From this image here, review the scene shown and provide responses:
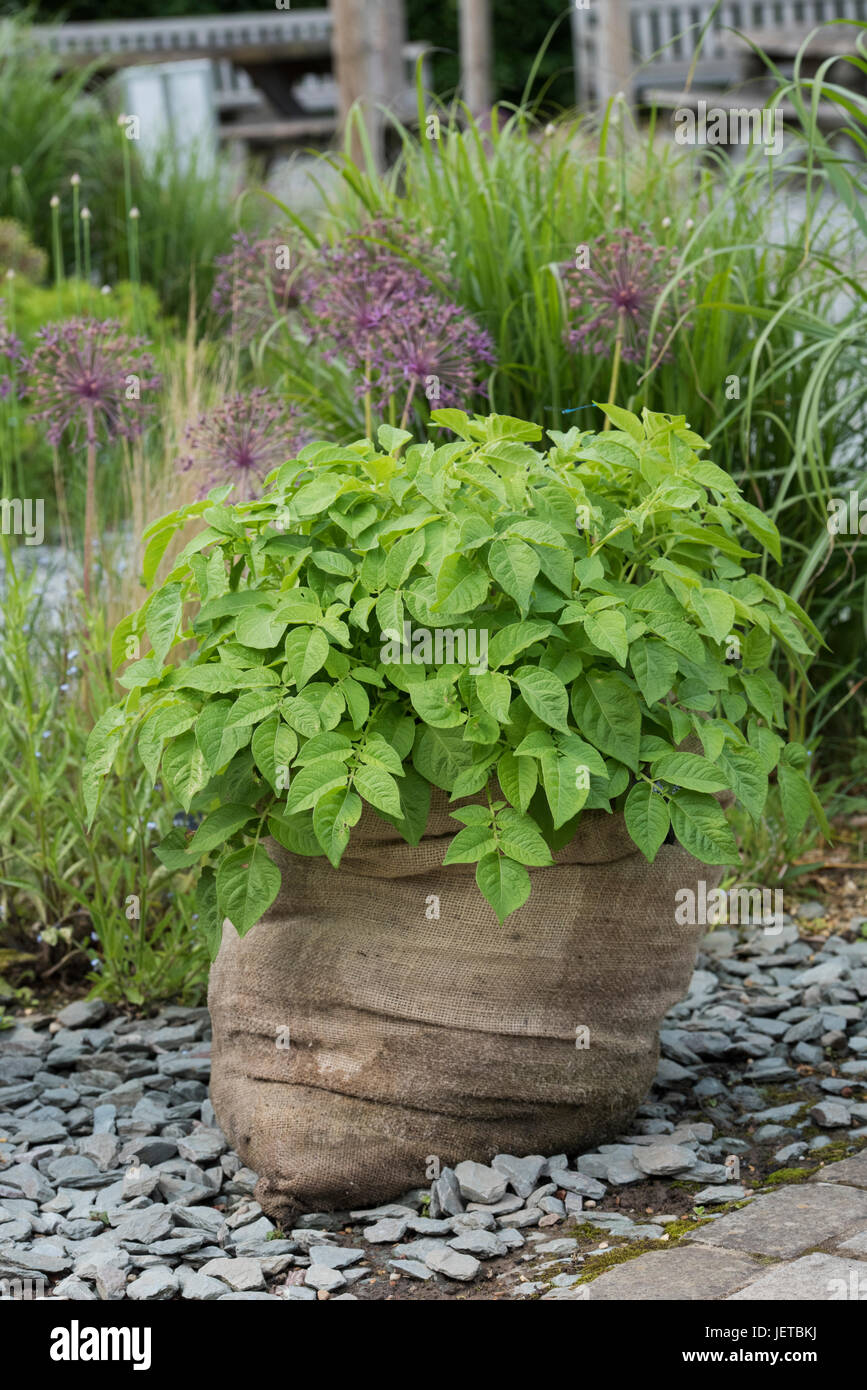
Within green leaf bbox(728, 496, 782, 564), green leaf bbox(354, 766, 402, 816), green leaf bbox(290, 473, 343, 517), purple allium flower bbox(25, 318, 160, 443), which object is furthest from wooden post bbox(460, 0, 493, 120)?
green leaf bbox(354, 766, 402, 816)

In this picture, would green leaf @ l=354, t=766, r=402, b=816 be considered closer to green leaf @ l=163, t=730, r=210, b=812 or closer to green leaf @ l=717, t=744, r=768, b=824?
green leaf @ l=163, t=730, r=210, b=812

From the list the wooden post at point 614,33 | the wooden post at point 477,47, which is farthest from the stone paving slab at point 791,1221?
the wooden post at point 477,47

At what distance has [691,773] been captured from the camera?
1.96m

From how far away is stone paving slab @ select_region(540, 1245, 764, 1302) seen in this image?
1.76 metres

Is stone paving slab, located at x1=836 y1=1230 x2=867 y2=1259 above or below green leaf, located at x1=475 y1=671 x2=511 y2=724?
below

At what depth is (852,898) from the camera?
3.43m

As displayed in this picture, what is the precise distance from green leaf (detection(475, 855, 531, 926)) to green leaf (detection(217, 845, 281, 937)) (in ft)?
0.99

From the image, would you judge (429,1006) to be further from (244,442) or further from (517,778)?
(244,442)

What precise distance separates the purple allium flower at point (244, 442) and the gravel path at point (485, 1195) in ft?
3.93

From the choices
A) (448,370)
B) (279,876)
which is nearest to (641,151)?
(448,370)

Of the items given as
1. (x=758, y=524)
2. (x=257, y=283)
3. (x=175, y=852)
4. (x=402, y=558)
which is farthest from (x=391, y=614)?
(x=257, y=283)

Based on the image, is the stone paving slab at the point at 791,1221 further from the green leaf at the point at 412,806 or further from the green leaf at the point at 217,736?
the green leaf at the point at 217,736

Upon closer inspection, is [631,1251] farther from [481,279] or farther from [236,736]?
[481,279]

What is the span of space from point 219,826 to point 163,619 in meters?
0.32
